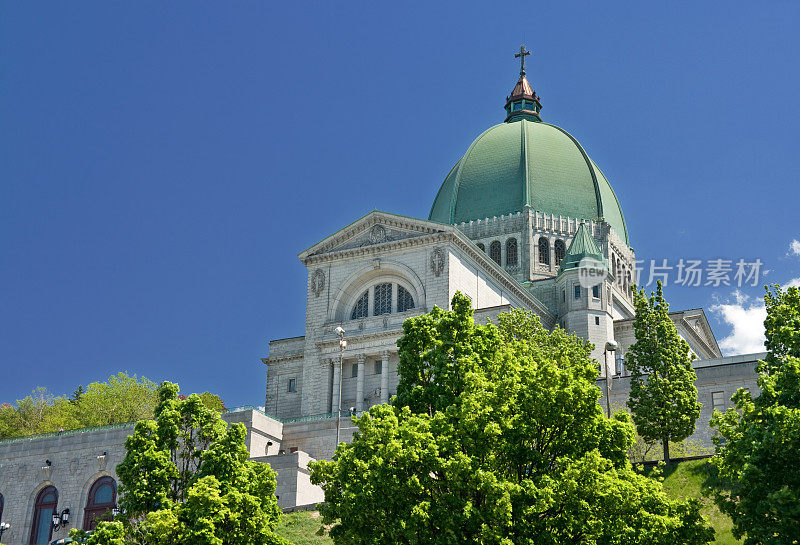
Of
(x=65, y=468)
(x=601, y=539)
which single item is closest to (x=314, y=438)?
(x=65, y=468)

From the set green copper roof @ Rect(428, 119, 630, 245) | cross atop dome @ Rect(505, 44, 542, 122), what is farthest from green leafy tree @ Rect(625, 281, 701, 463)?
cross atop dome @ Rect(505, 44, 542, 122)

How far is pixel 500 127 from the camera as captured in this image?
105688 mm

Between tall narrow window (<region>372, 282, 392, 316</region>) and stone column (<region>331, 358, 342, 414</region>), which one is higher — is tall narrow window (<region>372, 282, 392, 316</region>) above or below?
above

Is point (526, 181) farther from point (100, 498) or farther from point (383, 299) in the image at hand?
point (100, 498)

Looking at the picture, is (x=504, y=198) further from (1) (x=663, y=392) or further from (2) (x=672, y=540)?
(2) (x=672, y=540)

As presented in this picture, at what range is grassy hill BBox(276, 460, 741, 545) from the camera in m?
40.5

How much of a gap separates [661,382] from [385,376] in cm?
2978

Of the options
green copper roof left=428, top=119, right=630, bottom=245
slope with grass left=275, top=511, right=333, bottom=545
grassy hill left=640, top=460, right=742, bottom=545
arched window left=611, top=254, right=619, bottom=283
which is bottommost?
slope with grass left=275, top=511, right=333, bottom=545

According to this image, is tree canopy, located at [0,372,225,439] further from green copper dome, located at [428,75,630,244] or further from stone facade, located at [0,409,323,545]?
green copper dome, located at [428,75,630,244]

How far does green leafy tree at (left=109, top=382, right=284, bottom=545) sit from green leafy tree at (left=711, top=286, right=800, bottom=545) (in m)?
16.3

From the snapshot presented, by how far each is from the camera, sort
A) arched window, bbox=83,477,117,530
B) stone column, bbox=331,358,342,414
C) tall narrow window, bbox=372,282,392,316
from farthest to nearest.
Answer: tall narrow window, bbox=372,282,392,316, stone column, bbox=331,358,342,414, arched window, bbox=83,477,117,530

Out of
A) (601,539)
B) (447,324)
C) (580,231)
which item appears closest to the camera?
(601,539)

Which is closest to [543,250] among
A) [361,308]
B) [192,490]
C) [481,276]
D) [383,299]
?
[481,276]

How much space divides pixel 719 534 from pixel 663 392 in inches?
395
